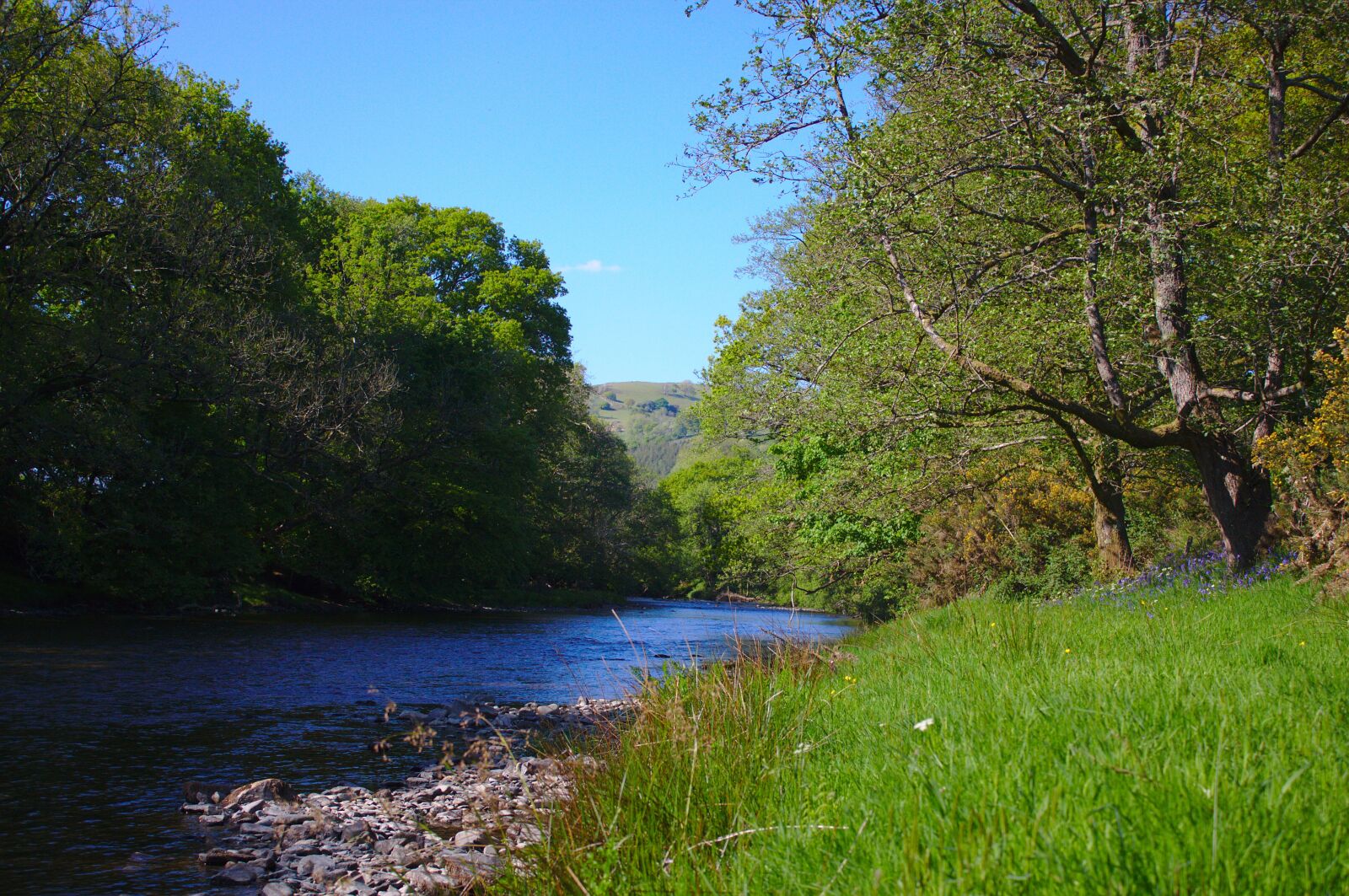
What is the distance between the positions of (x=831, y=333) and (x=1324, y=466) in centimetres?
719

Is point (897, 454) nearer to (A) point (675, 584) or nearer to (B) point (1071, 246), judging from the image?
(B) point (1071, 246)

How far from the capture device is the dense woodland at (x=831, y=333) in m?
11.6

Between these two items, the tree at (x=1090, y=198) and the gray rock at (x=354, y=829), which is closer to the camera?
the gray rock at (x=354, y=829)

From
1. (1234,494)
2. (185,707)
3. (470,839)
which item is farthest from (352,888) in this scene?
(1234,494)

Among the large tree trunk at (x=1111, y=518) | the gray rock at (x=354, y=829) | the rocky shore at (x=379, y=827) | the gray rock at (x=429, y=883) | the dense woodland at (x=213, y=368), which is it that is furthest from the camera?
the dense woodland at (x=213, y=368)

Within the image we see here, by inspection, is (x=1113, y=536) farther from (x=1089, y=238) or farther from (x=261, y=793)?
(x=261, y=793)

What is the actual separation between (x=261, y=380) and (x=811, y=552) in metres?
15.2

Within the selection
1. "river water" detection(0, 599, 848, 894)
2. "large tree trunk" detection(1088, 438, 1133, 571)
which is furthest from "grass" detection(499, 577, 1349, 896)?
"large tree trunk" detection(1088, 438, 1133, 571)

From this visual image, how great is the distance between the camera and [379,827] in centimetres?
760

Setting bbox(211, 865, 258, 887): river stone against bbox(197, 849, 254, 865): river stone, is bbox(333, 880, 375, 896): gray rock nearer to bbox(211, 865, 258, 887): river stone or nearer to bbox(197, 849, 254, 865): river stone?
bbox(211, 865, 258, 887): river stone

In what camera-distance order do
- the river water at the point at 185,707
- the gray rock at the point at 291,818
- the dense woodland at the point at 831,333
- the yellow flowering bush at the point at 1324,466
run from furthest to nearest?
1. the dense woodland at the point at 831,333
2. the yellow flowering bush at the point at 1324,466
3. the gray rock at the point at 291,818
4. the river water at the point at 185,707

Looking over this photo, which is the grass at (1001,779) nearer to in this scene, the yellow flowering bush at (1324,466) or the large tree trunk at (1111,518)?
the yellow flowering bush at (1324,466)

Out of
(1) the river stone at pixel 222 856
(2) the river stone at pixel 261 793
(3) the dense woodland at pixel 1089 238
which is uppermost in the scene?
(3) the dense woodland at pixel 1089 238

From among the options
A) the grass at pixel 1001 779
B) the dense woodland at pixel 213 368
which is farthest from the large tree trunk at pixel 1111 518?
the dense woodland at pixel 213 368
